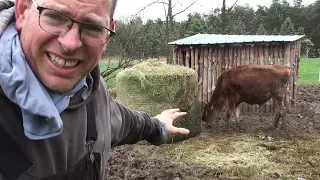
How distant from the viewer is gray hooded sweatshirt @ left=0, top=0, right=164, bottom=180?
4.85ft

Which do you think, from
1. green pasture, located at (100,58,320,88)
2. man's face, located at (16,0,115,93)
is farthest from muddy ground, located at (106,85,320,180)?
green pasture, located at (100,58,320,88)

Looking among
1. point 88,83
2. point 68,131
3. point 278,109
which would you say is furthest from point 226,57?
point 68,131

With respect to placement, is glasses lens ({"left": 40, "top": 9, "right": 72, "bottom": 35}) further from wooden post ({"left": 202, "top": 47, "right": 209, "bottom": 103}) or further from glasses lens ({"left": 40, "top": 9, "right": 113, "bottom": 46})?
wooden post ({"left": 202, "top": 47, "right": 209, "bottom": 103})

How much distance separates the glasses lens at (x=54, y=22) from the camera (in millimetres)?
1546

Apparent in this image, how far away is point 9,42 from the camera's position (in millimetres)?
1532

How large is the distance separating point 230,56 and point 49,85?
983cm

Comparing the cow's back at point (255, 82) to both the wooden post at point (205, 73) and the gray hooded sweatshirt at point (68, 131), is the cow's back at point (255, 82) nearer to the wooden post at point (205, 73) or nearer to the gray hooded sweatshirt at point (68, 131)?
the wooden post at point (205, 73)

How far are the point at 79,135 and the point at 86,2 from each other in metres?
0.60

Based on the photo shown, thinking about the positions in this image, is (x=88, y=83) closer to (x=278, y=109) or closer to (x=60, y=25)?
(x=60, y=25)

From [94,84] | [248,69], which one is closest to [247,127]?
[248,69]

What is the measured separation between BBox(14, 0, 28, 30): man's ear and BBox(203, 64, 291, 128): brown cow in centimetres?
803

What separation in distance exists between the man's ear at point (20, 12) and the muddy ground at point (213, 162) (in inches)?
175

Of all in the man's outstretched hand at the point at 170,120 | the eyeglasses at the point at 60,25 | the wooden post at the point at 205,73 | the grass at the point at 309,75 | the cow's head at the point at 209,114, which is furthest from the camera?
the grass at the point at 309,75

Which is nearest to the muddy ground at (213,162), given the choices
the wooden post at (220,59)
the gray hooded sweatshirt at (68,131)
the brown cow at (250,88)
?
the brown cow at (250,88)
